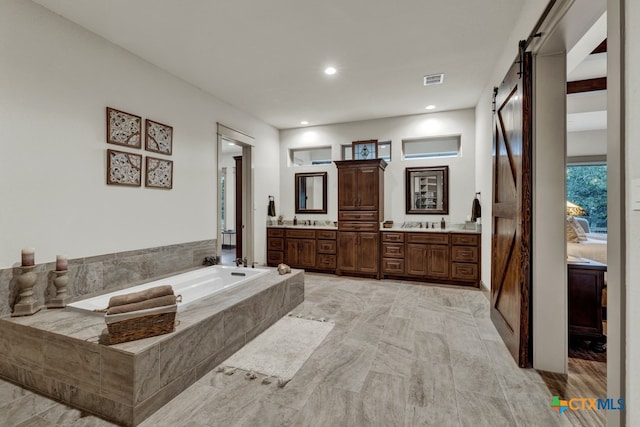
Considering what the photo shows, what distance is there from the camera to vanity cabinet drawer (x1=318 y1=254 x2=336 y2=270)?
527cm

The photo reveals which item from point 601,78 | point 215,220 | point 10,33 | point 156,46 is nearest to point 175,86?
point 156,46

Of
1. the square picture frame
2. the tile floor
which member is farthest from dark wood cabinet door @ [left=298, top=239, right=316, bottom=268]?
the tile floor

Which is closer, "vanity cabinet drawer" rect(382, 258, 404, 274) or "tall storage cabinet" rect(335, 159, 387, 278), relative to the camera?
"vanity cabinet drawer" rect(382, 258, 404, 274)

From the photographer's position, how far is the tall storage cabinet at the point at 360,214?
498 cm

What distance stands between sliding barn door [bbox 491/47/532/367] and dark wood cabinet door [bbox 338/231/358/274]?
2.38m

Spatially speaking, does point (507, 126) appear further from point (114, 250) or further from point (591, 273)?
point (114, 250)

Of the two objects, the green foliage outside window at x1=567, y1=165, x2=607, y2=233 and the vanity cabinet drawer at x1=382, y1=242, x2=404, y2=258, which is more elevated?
the green foliage outside window at x1=567, y1=165, x2=607, y2=233

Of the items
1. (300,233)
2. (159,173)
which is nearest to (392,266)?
(300,233)

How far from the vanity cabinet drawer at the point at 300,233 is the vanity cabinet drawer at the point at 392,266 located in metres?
1.39

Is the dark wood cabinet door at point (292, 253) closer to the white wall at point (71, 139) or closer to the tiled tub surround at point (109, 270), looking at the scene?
the tiled tub surround at point (109, 270)

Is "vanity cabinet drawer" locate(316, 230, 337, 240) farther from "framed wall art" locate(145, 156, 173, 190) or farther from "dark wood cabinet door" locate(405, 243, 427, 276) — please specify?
"framed wall art" locate(145, 156, 173, 190)

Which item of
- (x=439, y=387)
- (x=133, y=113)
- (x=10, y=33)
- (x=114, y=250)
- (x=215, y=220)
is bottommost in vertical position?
(x=439, y=387)

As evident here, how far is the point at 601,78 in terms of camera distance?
3.28 meters

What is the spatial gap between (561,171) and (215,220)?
400 cm
